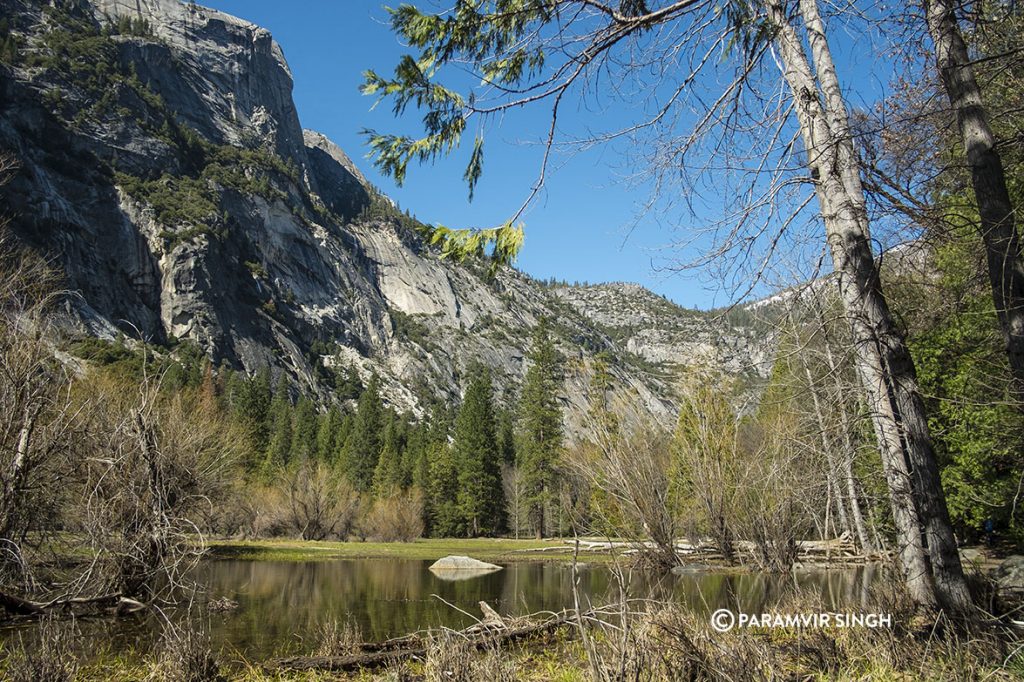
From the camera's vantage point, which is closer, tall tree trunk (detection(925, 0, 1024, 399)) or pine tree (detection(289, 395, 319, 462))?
tall tree trunk (detection(925, 0, 1024, 399))

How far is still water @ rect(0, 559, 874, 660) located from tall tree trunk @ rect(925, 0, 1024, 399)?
111 inches

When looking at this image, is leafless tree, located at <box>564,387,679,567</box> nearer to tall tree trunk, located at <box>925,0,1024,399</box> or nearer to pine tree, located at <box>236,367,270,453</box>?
tall tree trunk, located at <box>925,0,1024,399</box>

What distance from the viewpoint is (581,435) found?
54.4 ft

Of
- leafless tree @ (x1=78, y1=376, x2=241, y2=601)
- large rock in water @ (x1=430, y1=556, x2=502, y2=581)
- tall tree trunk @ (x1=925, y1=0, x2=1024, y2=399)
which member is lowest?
large rock in water @ (x1=430, y1=556, x2=502, y2=581)

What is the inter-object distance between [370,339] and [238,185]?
128ft

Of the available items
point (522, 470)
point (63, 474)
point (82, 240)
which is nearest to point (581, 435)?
point (63, 474)

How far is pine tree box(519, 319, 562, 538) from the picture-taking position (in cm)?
4766

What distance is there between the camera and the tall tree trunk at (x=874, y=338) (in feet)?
15.6

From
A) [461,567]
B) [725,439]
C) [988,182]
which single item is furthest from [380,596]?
[988,182]

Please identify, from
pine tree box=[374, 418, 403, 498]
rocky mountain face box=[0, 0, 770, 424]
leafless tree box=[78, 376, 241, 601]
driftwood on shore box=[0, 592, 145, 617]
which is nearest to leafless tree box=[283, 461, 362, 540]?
pine tree box=[374, 418, 403, 498]

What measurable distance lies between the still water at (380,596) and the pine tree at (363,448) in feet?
116

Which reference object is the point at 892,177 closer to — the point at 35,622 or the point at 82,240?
the point at 35,622

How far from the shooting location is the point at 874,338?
192 inches

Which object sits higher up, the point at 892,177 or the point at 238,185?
the point at 238,185
